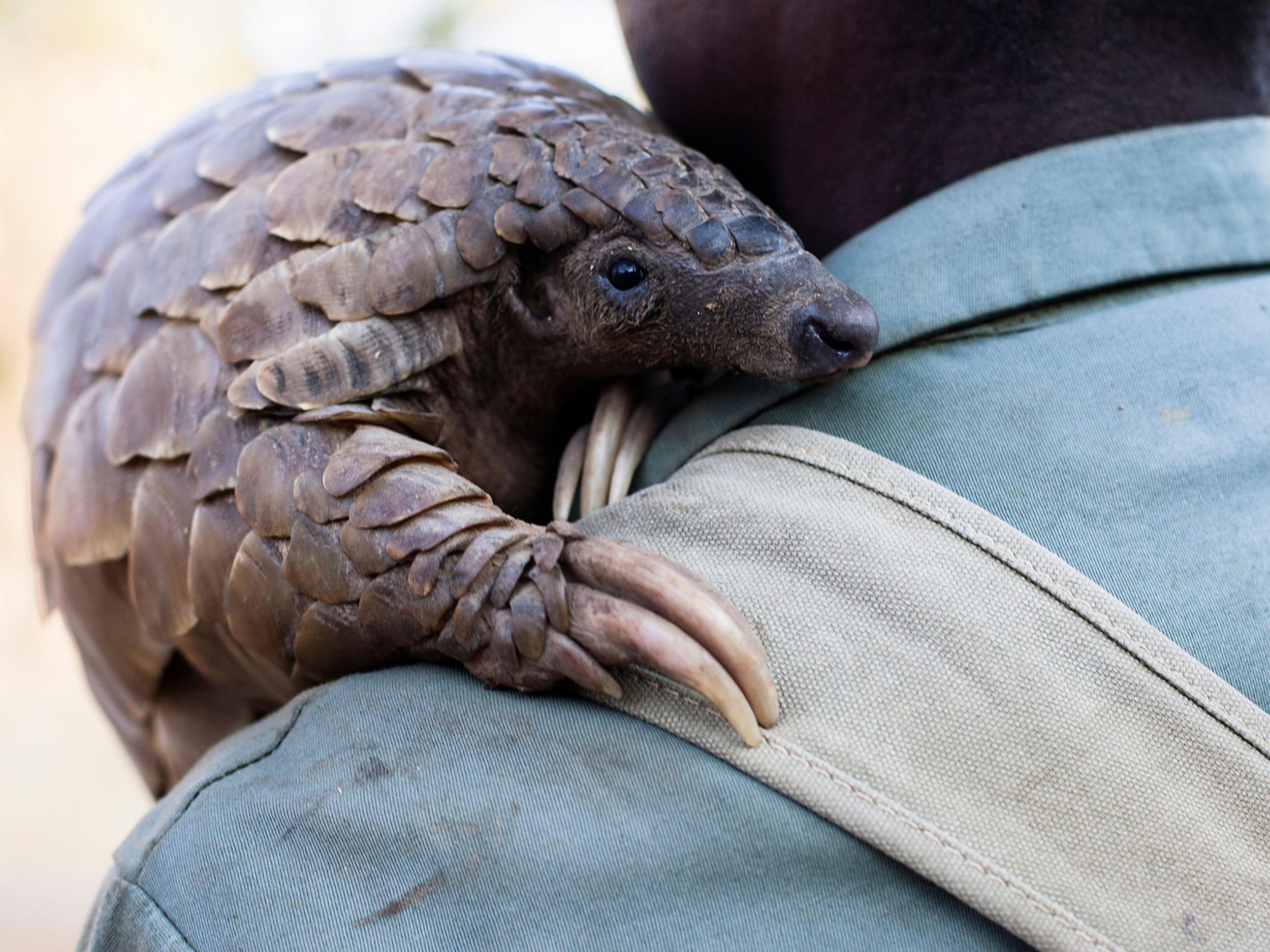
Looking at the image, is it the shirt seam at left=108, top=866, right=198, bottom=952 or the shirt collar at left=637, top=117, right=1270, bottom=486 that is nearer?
the shirt seam at left=108, top=866, right=198, bottom=952

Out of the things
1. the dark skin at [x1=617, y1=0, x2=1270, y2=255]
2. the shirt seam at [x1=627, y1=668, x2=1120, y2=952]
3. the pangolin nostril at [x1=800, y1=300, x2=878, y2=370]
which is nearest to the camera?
the shirt seam at [x1=627, y1=668, x2=1120, y2=952]

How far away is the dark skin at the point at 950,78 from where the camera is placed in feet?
2.67

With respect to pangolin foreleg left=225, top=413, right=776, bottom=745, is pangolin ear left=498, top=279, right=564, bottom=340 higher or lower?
higher

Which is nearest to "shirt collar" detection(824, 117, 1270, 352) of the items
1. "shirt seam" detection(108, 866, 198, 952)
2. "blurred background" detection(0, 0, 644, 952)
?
"shirt seam" detection(108, 866, 198, 952)

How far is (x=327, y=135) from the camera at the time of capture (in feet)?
2.82

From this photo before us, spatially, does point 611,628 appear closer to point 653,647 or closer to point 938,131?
point 653,647

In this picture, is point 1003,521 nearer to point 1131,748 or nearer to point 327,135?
point 1131,748

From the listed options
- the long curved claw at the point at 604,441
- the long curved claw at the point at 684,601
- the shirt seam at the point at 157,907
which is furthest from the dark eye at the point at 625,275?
the shirt seam at the point at 157,907

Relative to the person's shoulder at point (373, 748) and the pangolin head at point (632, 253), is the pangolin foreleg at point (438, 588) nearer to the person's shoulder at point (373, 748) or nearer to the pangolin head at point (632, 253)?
the person's shoulder at point (373, 748)

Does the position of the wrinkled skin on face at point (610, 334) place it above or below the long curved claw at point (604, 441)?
above

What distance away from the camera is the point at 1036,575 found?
64 cm

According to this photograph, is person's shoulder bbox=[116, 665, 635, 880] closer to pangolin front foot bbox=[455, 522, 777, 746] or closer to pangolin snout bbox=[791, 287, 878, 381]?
pangolin front foot bbox=[455, 522, 777, 746]

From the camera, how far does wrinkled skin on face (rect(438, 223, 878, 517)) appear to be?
72 cm

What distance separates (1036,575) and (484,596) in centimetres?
36
